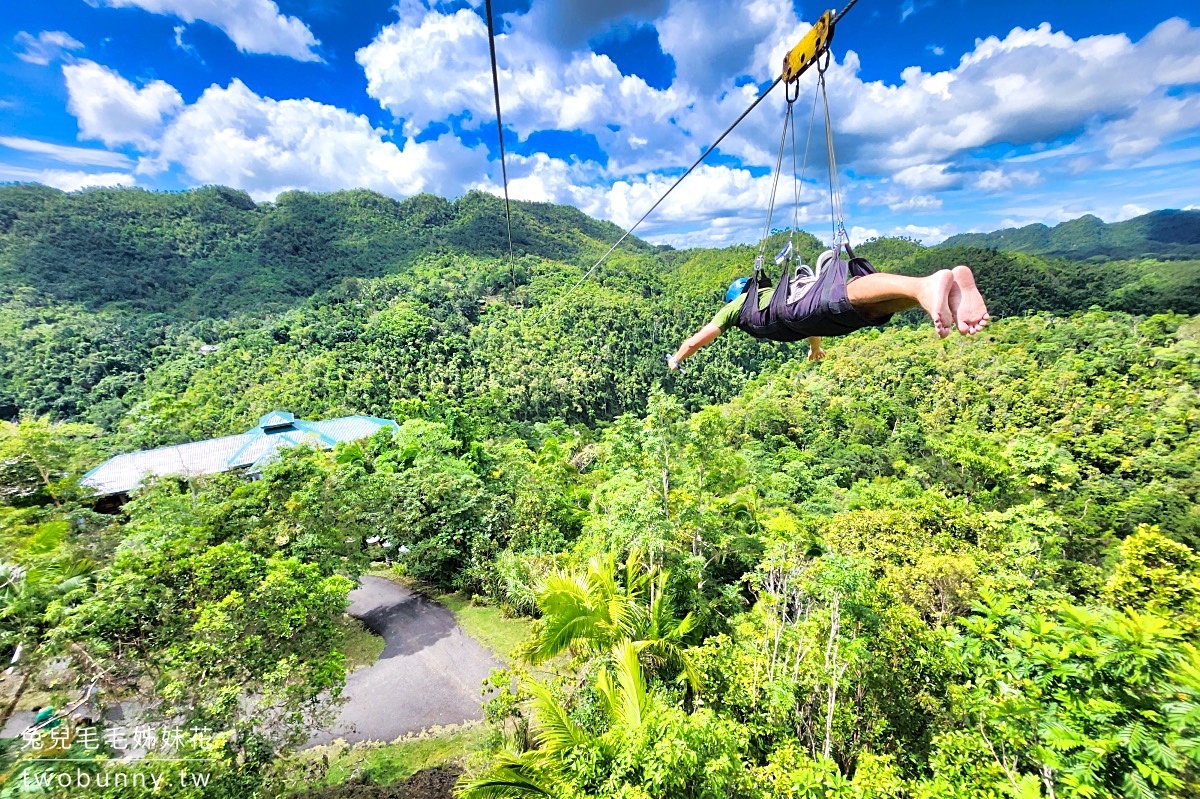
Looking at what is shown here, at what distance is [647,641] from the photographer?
253 inches

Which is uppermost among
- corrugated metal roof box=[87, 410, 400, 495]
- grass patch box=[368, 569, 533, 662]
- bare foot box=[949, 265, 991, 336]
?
bare foot box=[949, 265, 991, 336]

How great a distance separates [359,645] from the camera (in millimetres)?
11500

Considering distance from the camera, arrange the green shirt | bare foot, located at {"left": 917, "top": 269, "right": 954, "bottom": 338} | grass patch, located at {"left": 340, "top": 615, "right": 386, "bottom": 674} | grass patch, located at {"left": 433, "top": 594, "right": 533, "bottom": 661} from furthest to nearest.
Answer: grass patch, located at {"left": 433, "top": 594, "right": 533, "bottom": 661} < grass patch, located at {"left": 340, "top": 615, "right": 386, "bottom": 674} < the green shirt < bare foot, located at {"left": 917, "top": 269, "right": 954, "bottom": 338}

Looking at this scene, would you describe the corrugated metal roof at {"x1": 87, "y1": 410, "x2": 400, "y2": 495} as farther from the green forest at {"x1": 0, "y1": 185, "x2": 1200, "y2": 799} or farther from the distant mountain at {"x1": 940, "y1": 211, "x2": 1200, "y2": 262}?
the distant mountain at {"x1": 940, "y1": 211, "x2": 1200, "y2": 262}

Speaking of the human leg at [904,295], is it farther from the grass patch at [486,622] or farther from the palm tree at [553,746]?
the grass patch at [486,622]

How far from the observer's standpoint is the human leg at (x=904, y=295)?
5.54 ft

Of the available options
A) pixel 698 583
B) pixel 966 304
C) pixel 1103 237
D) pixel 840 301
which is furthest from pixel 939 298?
pixel 1103 237

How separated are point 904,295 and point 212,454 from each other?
28375 mm

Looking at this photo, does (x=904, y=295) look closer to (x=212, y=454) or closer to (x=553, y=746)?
(x=553, y=746)

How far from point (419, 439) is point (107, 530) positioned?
330 inches

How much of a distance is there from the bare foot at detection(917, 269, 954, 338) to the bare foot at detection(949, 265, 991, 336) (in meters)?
0.03

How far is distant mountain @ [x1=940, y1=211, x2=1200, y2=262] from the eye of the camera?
148738 mm

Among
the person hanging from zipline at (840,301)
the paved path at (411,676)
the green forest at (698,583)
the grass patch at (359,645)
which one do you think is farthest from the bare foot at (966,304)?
the grass patch at (359,645)

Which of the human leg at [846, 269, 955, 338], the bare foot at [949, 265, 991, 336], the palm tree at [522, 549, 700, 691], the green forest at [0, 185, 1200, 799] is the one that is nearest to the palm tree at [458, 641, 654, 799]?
the green forest at [0, 185, 1200, 799]
